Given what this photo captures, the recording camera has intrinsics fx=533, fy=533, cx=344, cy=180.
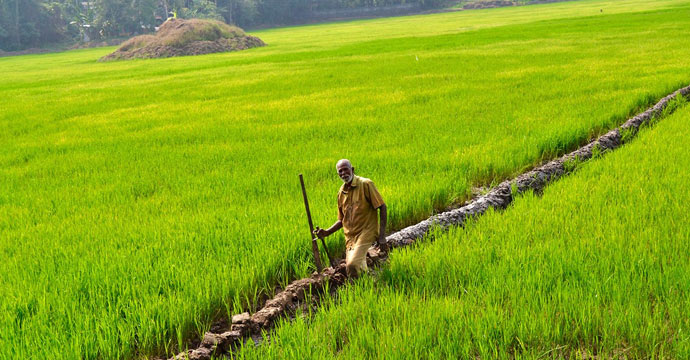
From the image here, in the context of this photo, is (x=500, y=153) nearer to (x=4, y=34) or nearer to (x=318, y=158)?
(x=318, y=158)

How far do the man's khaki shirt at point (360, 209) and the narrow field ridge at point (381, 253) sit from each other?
0.36 m

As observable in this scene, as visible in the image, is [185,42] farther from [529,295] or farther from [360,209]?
Answer: [529,295]

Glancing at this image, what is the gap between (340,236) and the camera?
3.68 meters

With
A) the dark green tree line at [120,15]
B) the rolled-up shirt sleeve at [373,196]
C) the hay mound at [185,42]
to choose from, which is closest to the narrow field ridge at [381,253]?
the rolled-up shirt sleeve at [373,196]

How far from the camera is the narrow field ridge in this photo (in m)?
2.58

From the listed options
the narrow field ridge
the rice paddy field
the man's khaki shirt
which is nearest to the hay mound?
the rice paddy field

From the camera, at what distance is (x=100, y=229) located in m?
4.17

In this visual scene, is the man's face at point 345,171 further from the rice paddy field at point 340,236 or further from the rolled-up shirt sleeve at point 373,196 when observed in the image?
the rice paddy field at point 340,236

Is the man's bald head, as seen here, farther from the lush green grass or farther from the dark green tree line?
the dark green tree line

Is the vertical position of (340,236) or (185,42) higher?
(185,42)

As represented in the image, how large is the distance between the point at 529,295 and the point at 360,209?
94cm

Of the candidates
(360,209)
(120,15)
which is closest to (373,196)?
(360,209)

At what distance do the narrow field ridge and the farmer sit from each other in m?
0.24

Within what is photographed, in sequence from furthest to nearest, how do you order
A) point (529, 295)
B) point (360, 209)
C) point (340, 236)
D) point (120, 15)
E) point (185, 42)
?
point (120, 15)
point (185, 42)
point (340, 236)
point (360, 209)
point (529, 295)
